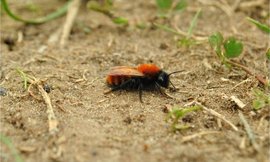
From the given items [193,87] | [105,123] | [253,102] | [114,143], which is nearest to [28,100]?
[105,123]

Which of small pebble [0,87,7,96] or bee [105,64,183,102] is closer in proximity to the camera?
small pebble [0,87,7,96]

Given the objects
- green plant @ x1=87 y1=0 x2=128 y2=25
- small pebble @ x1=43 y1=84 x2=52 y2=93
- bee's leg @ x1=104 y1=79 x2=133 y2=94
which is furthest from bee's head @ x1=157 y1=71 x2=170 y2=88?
green plant @ x1=87 y1=0 x2=128 y2=25

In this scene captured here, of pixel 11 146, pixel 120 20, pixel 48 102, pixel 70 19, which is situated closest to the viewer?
pixel 11 146

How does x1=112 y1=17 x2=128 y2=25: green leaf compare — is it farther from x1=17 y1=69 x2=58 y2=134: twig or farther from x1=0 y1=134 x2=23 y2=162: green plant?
x1=0 y1=134 x2=23 y2=162: green plant

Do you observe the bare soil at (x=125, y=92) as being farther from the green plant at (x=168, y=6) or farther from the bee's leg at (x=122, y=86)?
the green plant at (x=168, y=6)

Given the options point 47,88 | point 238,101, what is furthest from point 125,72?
point 238,101

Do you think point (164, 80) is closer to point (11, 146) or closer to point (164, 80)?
point (164, 80)

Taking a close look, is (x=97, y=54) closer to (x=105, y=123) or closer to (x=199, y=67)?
(x=199, y=67)
